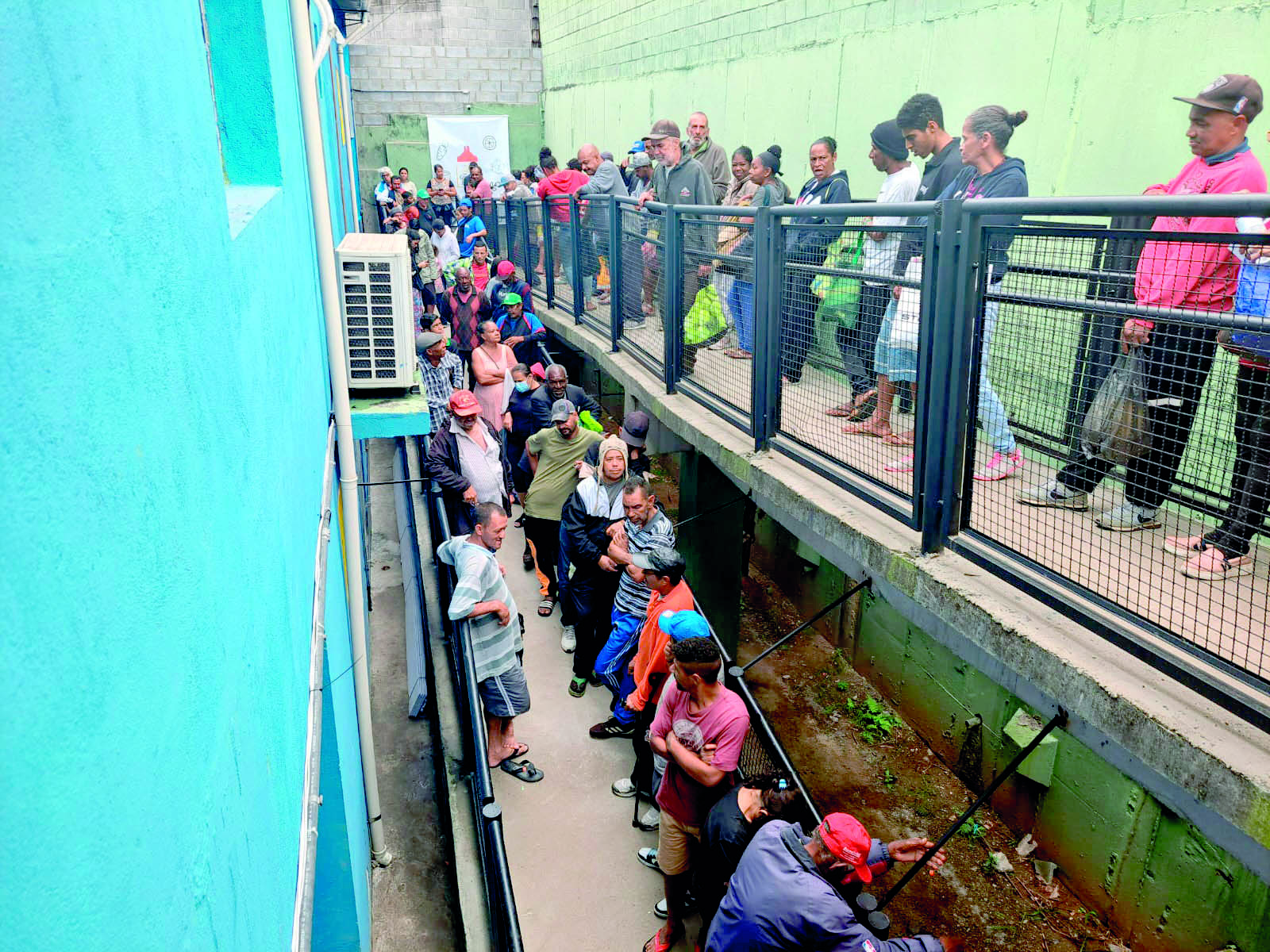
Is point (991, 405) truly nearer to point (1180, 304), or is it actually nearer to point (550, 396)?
point (1180, 304)

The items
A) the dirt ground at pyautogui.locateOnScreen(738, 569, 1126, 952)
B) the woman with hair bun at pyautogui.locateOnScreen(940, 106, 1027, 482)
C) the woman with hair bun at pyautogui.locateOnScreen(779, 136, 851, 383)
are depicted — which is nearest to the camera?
the woman with hair bun at pyautogui.locateOnScreen(940, 106, 1027, 482)

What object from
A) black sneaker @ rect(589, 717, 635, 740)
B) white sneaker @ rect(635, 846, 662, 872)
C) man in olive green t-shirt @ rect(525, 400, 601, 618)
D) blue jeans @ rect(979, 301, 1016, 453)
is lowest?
white sneaker @ rect(635, 846, 662, 872)

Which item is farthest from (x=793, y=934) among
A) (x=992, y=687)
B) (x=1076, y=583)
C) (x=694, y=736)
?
(x=992, y=687)

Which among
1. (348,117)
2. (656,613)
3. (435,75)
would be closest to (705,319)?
(656,613)

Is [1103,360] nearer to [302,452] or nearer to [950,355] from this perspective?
[950,355]

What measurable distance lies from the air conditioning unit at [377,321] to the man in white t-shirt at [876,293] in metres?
2.42

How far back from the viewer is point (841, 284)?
4582mm

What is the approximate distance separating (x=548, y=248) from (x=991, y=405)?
28.9ft

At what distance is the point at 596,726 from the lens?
6.58 meters

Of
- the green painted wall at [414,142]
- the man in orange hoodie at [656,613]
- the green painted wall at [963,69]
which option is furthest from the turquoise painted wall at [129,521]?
the green painted wall at [414,142]

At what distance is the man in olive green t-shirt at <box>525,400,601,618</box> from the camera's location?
7453 millimetres

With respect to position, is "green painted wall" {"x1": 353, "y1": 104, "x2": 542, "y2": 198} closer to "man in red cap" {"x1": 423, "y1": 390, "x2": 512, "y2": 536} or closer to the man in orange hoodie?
"man in red cap" {"x1": 423, "y1": 390, "x2": 512, "y2": 536}

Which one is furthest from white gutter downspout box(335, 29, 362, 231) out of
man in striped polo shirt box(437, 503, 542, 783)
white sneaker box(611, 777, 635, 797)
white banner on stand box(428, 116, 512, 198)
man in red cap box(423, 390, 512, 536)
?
white sneaker box(611, 777, 635, 797)

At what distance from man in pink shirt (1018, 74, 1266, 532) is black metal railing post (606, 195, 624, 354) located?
5.32 meters
